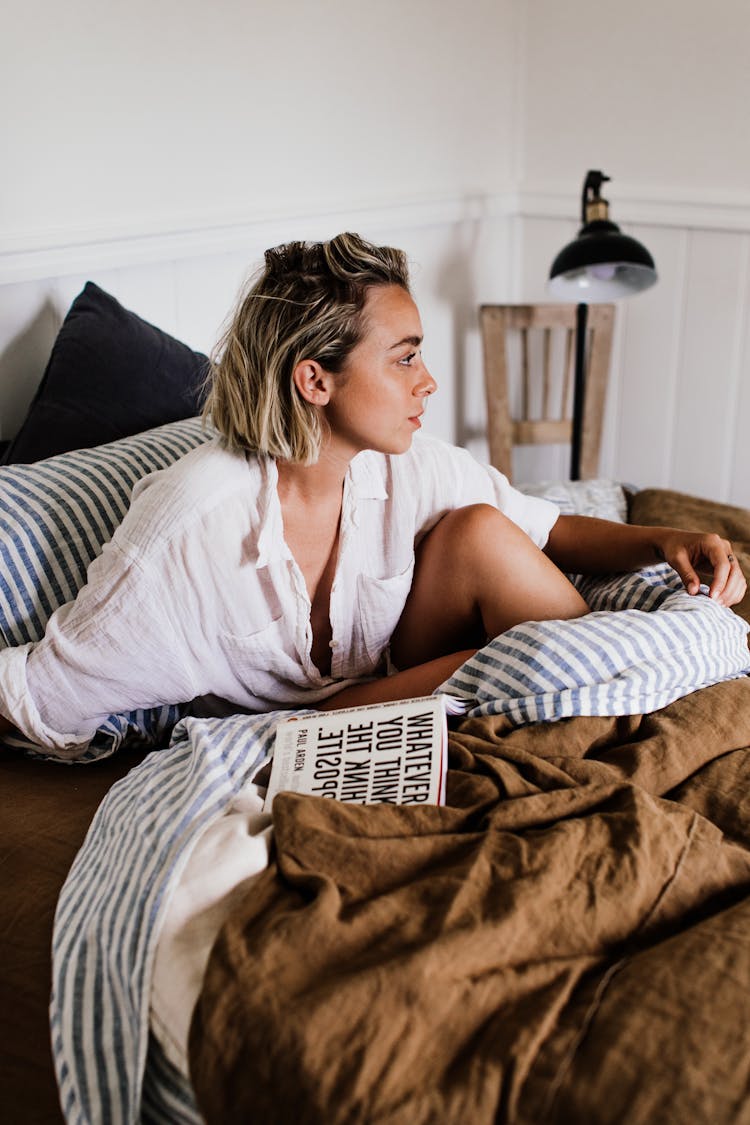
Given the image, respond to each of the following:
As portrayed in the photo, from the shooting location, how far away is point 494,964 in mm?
856

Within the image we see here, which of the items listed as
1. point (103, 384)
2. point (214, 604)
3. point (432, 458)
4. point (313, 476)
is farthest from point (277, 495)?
point (103, 384)

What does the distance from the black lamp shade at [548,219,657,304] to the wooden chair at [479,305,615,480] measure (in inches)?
11.9

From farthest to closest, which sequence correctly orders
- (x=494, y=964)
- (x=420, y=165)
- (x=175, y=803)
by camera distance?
(x=420, y=165) → (x=175, y=803) → (x=494, y=964)

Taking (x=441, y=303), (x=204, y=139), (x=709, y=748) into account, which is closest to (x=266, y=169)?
(x=204, y=139)

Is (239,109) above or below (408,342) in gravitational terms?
above

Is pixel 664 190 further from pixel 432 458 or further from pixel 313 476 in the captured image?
pixel 313 476

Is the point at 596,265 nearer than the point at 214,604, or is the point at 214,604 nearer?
the point at 214,604

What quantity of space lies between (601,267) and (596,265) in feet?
0.28

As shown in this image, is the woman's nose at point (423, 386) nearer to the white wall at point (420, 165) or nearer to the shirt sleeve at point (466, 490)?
the shirt sleeve at point (466, 490)

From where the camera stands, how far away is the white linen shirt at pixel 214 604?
1.25m

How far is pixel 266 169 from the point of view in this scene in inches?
80.5

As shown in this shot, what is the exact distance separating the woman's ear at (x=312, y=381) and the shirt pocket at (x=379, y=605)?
248 mm

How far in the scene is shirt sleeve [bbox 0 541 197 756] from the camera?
1.25m

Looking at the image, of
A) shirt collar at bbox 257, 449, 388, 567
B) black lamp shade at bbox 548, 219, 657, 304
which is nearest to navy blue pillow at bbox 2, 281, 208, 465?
shirt collar at bbox 257, 449, 388, 567
